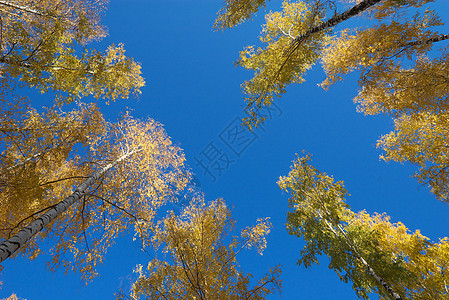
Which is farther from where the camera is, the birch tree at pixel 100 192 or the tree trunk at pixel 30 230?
the birch tree at pixel 100 192

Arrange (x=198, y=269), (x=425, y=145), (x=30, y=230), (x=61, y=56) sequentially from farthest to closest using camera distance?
(x=425, y=145) < (x=61, y=56) < (x=198, y=269) < (x=30, y=230)

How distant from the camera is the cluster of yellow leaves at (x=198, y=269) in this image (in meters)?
3.75

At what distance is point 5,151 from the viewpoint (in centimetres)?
405

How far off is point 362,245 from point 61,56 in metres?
11.4

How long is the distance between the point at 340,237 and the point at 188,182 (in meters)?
6.29

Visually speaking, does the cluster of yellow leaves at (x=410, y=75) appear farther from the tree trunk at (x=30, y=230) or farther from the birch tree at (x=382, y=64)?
the tree trunk at (x=30, y=230)

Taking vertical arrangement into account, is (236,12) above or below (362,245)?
above

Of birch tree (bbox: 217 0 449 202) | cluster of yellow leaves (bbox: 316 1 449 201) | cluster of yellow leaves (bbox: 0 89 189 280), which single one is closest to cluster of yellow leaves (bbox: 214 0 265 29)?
birch tree (bbox: 217 0 449 202)

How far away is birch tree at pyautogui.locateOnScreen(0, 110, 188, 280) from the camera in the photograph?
14.3ft

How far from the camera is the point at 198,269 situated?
4.22m

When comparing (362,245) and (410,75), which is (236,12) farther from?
(362,245)

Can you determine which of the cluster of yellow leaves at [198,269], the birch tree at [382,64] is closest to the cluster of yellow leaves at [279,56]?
the birch tree at [382,64]

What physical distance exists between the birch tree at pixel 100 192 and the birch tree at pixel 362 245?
5.45 metres

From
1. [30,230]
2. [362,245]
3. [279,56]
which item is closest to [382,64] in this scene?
[279,56]
